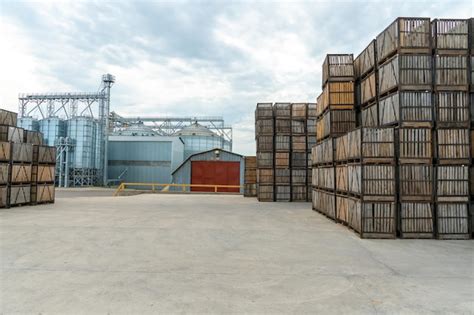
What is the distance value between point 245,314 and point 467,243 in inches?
323

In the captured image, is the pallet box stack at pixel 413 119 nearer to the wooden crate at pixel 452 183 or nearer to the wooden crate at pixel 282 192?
the wooden crate at pixel 452 183

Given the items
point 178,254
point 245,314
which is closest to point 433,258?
point 245,314

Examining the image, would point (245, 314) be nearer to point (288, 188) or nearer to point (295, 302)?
point (295, 302)

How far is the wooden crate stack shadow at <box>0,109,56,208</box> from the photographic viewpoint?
582 inches

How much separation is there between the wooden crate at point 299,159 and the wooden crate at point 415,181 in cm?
1175

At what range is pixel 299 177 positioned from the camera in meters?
21.0

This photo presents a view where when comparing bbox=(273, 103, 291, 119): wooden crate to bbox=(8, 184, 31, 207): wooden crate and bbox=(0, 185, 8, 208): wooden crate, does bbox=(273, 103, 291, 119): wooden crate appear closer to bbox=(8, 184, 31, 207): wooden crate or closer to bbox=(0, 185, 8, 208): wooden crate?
bbox=(8, 184, 31, 207): wooden crate

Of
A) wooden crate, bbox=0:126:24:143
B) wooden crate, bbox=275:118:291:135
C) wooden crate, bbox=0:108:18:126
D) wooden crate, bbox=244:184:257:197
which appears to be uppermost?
wooden crate, bbox=275:118:291:135

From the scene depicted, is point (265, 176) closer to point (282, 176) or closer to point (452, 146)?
point (282, 176)

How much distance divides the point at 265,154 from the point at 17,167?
15.1m

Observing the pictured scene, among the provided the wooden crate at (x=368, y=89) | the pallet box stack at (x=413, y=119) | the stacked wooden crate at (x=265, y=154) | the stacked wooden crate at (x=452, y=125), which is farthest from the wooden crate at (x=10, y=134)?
the stacked wooden crate at (x=452, y=125)

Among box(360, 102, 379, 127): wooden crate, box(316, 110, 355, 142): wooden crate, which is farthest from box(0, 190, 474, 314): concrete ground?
box(316, 110, 355, 142): wooden crate

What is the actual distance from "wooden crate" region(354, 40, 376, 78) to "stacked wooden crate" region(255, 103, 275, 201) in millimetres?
9093

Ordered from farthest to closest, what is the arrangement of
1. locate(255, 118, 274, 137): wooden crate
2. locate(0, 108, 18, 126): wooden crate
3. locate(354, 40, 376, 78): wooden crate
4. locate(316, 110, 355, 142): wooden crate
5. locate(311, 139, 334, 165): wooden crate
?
1. locate(255, 118, 274, 137): wooden crate
2. locate(0, 108, 18, 126): wooden crate
3. locate(316, 110, 355, 142): wooden crate
4. locate(311, 139, 334, 165): wooden crate
5. locate(354, 40, 376, 78): wooden crate
